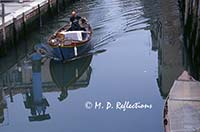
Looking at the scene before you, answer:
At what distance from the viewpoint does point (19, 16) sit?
27219 mm

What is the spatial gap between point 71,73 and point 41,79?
1330 mm

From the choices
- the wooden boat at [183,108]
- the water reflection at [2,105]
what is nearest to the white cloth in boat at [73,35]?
the water reflection at [2,105]

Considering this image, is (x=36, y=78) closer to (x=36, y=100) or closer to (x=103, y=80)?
(x=36, y=100)

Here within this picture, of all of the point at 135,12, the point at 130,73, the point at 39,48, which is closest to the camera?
the point at 130,73

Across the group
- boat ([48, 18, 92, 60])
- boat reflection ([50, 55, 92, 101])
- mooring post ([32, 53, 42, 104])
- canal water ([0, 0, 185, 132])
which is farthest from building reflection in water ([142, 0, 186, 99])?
mooring post ([32, 53, 42, 104])

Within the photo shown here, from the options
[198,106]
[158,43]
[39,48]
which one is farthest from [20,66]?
[198,106]

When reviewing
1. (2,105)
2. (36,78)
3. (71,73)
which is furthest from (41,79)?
(2,105)

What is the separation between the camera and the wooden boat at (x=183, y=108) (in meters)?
14.0

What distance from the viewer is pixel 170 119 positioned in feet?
47.5

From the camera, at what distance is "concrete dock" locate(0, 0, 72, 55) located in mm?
25344

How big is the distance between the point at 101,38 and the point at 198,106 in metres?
13.9

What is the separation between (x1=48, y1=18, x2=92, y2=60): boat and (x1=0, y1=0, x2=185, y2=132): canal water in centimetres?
54

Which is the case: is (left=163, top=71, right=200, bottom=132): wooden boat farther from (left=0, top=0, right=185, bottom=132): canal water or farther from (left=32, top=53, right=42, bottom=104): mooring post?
(left=32, top=53, right=42, bottom=104): mooring post

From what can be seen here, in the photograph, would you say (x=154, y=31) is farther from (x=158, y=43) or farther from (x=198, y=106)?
(x=198, y=106)
